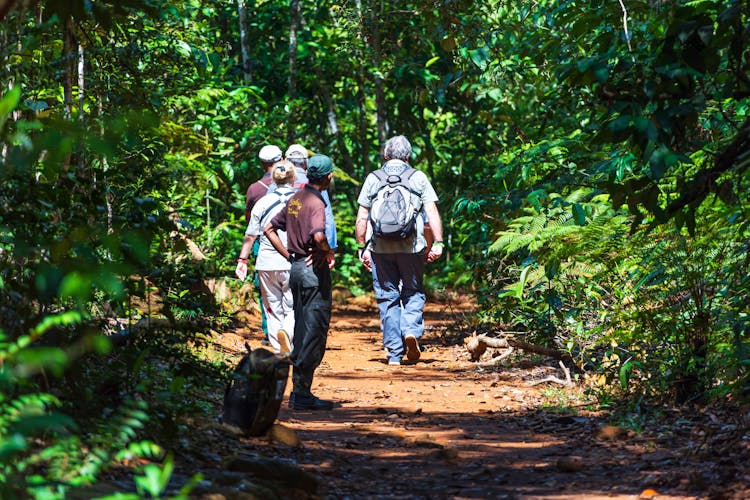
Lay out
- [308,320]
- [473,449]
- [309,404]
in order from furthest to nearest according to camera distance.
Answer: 1. [308,320]
2. [309,404]
3. [473,449]

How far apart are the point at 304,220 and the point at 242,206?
6.71 metres

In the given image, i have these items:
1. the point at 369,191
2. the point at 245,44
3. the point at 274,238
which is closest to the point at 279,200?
the point at 274,238

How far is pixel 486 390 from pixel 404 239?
214cm

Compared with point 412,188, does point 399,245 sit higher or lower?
lower

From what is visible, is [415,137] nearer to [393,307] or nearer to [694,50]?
[393,307]

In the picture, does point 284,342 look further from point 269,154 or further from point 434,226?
point 269,154

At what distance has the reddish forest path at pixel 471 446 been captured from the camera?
5.30m

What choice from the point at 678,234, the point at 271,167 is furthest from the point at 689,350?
the point at 271,167

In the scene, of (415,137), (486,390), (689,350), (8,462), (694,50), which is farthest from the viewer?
(415,137)

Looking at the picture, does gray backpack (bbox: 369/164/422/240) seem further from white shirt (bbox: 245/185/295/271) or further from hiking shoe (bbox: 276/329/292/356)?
hiking shoe (bbox: 276/329/292/356)

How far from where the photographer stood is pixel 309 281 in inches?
323

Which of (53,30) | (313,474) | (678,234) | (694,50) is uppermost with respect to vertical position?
(53,30)

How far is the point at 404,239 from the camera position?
34.0ft

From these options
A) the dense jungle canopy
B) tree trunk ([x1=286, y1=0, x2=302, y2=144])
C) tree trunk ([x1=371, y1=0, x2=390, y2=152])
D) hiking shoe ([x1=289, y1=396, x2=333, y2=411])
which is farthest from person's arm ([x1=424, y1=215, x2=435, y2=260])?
tree trunk ([x1=286, y1=0, x2=302, y2=144])
